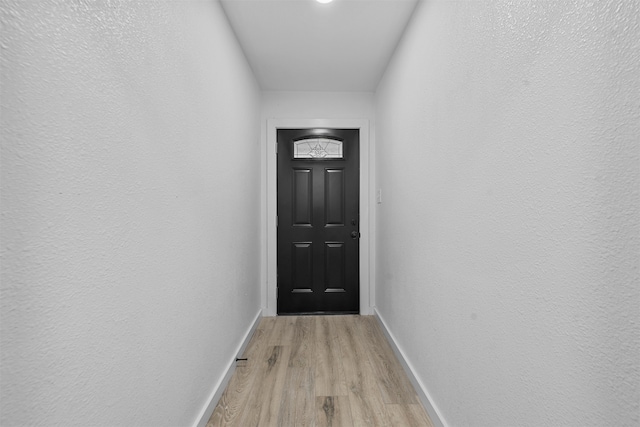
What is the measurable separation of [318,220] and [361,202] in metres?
0.49

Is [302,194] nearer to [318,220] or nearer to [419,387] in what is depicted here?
[318,220]

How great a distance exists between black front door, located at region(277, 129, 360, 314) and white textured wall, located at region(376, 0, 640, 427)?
1.75 m

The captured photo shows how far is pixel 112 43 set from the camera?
0.97 m

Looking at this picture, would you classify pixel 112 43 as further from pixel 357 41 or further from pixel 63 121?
pixel 357 41

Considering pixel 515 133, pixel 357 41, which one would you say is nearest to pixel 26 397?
pixel 515 133

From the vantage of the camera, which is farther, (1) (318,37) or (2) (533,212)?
(1) (318,37)

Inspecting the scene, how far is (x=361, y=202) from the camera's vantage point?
3.65m

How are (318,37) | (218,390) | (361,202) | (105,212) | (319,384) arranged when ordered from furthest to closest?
1. (361,202)
2. (318,37)
3. (319,384)
4. (218,390)
5. (105,212)

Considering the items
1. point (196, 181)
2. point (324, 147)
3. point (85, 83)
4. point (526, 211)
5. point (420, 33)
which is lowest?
point (526, 211)

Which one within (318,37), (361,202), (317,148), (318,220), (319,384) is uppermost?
(318,37)

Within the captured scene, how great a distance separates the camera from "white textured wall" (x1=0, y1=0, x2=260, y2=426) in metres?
0.69

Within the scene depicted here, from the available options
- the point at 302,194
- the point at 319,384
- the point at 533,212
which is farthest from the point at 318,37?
the point at 319,384

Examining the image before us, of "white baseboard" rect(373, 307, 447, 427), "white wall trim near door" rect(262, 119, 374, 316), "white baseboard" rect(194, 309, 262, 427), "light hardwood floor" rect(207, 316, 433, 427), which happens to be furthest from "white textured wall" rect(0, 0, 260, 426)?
"white wall trim near door" rect(262, 119, 374, 316)

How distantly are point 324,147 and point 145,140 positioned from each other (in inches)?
103
